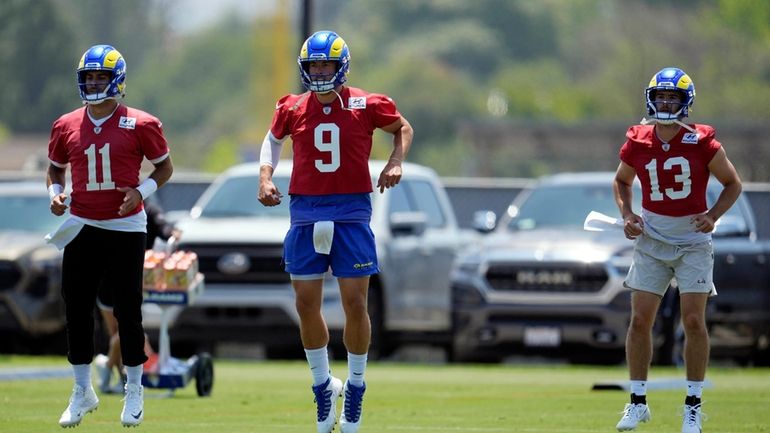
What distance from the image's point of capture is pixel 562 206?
875 inches

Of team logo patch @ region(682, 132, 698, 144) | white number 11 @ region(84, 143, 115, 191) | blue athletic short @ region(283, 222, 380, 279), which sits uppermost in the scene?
team logo patch @ region(682, 132, 698, 144)

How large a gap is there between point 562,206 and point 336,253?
383 inches

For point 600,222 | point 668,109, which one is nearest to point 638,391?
point 600,222

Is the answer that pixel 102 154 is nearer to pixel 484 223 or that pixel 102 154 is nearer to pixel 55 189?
pixel 55 189

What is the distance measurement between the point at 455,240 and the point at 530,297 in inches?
115

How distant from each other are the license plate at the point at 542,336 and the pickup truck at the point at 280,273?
5.41 feet

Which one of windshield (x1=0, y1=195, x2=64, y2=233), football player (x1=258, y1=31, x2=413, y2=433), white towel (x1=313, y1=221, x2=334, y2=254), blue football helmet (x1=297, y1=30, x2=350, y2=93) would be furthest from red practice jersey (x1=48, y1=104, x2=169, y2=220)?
windshield (x1=0, y1=195, x2=64, y2=233)

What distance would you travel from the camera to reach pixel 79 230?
1320 centimetres

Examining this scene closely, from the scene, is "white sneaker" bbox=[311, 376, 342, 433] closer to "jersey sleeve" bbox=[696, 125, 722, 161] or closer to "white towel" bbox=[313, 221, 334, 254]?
"white towel" bbox=[313, 221, 334, 254]

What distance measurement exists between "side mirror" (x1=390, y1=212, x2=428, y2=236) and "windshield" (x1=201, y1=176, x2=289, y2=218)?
3.76 feet

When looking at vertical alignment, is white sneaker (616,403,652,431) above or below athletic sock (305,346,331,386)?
below

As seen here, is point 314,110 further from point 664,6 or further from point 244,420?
point 664,6

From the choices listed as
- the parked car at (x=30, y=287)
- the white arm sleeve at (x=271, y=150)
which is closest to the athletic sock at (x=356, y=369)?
the white arm sleeve at (x=271, y=150)

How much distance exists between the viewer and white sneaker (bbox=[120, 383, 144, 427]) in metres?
13.1
